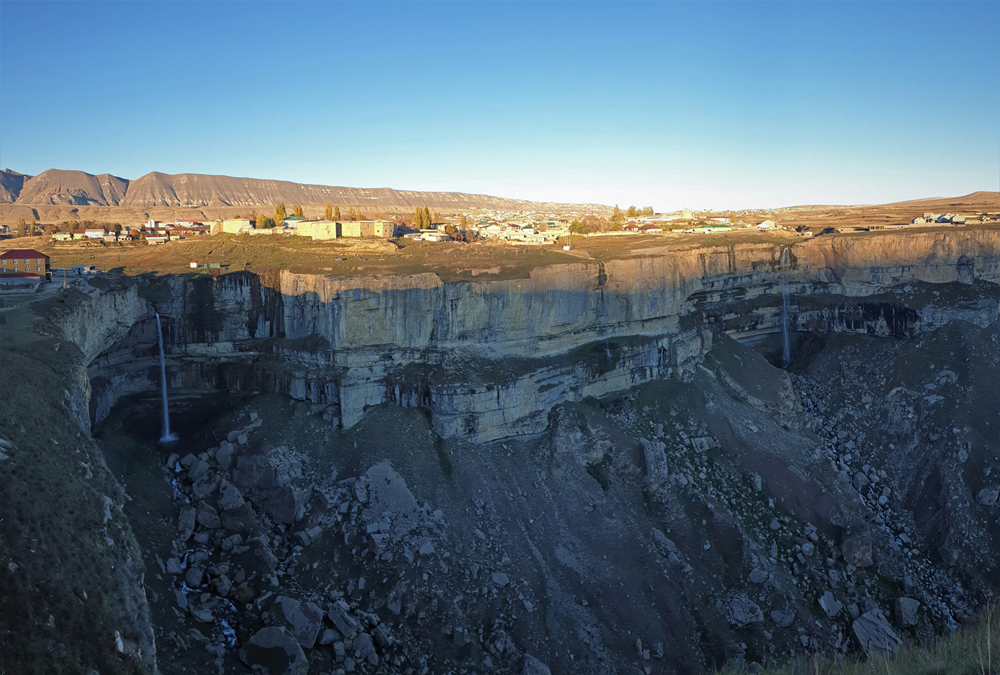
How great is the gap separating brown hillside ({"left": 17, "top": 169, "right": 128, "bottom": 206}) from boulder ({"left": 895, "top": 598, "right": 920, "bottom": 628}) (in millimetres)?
109603

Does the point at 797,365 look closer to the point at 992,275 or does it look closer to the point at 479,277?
the point at 992,275

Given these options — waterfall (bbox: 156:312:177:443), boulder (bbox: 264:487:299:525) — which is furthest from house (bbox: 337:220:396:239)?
boulder (bbox: 264:487:299:525)

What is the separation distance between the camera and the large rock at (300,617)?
1941cm

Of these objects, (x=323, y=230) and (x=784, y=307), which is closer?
(x=784, y=307)

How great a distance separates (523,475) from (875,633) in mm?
14011

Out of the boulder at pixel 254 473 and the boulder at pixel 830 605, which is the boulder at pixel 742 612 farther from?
the boulder at pixel 254 473

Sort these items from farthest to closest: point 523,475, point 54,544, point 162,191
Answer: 1. point 162,191
2. point 523,475
3. point 54,544

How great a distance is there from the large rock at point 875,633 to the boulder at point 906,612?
2.55 ft

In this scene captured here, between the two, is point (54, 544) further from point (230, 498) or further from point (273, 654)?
point (230, 498)

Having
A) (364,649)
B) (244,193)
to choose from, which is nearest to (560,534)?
(364,649)

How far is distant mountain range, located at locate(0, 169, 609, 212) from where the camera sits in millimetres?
102706

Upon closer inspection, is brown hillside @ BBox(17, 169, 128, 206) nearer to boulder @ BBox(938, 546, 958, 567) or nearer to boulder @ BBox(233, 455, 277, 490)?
boulder @ BBox(233, 455, 277, 490)

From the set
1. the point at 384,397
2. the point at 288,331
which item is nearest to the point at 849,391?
the point at 384,397

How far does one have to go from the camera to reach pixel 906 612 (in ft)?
83.4
